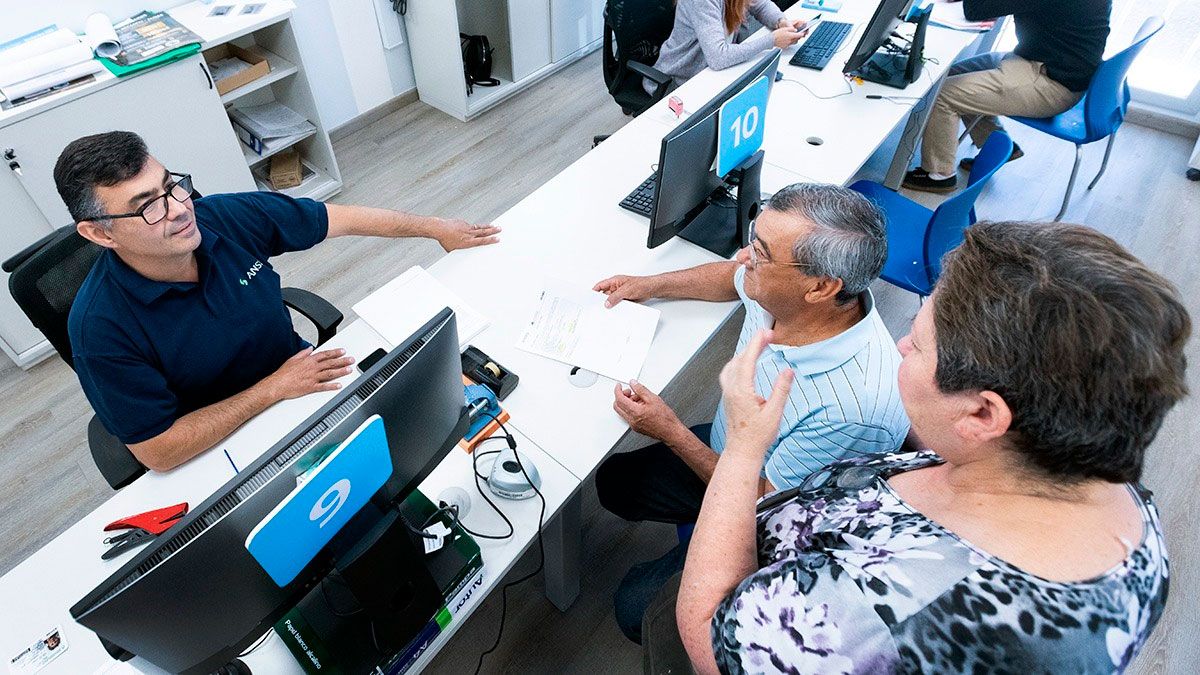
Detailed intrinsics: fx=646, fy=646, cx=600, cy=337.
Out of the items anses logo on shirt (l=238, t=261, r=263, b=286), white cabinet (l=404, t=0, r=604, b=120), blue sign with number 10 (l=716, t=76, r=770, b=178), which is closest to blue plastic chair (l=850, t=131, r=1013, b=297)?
blue sign with number 10 (l=716, t=76, r=770, b=178)

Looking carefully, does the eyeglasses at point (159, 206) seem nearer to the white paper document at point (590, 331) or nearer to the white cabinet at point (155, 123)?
the white paper document at point (590, 331)

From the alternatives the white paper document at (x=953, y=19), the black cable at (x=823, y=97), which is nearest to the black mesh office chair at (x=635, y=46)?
the black cable at (x=823, y=97)

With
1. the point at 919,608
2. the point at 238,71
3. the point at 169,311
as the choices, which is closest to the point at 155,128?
the point at 238,71

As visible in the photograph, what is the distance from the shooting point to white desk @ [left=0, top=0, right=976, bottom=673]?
122cm

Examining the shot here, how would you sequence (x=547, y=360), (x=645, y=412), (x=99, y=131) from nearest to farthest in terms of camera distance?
(x=645, y=412), (x=547, y=360), (x=99, y=131)

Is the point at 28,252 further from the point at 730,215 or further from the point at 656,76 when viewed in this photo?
the point at 656,76

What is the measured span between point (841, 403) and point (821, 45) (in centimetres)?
215

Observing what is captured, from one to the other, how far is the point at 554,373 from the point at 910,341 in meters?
0.88

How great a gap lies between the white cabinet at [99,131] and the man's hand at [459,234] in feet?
4.64

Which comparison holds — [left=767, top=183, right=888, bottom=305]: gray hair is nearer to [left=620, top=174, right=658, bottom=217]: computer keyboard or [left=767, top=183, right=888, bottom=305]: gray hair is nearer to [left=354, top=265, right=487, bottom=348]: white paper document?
[left=620, top=174, right=658, bottom=217]: computer keyboard

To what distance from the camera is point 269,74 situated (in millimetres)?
2893

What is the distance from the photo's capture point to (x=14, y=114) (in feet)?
6.97

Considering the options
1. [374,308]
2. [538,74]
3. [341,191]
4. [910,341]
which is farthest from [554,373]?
[538,74]

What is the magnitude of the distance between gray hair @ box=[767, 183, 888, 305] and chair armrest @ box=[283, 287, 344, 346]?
123cm
